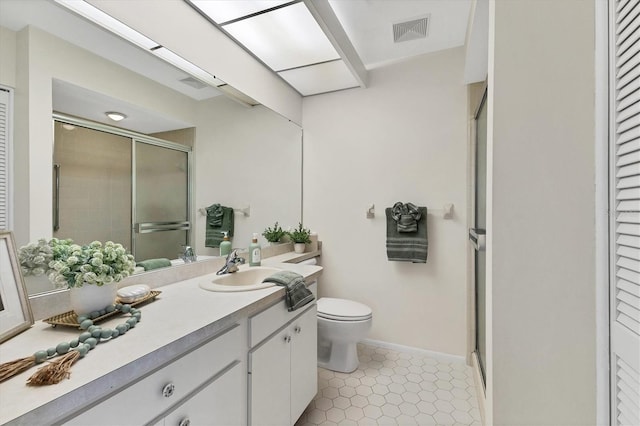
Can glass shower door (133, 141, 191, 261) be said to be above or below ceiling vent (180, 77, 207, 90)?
below

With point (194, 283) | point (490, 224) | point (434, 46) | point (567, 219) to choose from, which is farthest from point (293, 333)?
point (434, 46)

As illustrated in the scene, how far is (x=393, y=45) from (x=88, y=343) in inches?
96.5

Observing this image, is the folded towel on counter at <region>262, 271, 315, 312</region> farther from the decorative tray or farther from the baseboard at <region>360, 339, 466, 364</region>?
the baseboard at <region>360, 339, 466, 364</region>

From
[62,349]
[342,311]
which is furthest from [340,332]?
[62,349]

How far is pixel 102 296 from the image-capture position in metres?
0.98

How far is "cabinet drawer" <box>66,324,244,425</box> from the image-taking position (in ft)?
2.26

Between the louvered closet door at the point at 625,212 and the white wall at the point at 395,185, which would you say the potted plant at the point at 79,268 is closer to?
the louvered closet door at the point at 625,212

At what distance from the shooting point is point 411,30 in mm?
1986

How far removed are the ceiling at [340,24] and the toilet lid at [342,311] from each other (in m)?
1.56

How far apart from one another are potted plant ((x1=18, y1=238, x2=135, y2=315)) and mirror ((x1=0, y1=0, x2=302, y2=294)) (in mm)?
100

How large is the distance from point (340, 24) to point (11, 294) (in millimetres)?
2110

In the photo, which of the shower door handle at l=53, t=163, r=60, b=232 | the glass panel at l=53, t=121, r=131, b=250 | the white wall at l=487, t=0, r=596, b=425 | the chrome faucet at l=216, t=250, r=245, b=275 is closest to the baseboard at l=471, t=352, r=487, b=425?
the white wall at l=487, t=0, r=596, b=425

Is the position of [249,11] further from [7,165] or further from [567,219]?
[567,219]

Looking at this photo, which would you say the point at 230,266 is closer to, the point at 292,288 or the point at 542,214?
the point at 292,288
